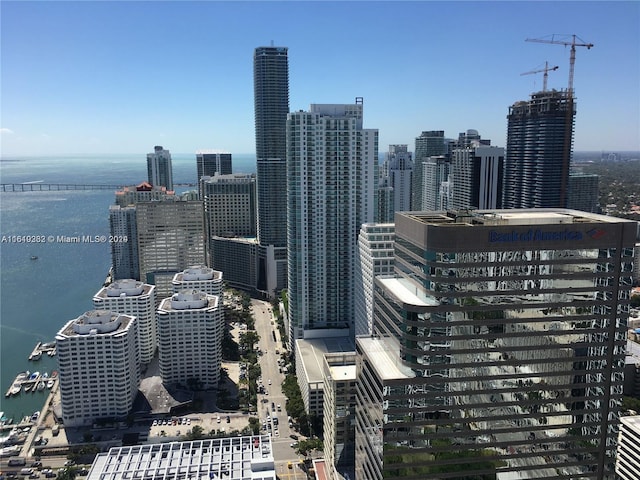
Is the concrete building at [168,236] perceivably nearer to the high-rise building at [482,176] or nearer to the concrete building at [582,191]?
the high-rise building at [482,176]

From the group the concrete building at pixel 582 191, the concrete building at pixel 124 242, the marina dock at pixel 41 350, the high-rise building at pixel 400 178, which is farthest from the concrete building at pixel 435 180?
the marina dock at pixel 41 350

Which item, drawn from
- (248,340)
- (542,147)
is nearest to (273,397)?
(248,340)

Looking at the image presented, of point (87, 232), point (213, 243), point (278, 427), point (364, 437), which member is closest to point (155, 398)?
point (278, 427)

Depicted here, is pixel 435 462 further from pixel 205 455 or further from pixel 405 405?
pixel 205 455

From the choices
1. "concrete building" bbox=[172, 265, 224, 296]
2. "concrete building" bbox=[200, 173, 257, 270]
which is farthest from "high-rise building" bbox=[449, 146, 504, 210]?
"concrete building" bbox=[200, 173, 257, 270]

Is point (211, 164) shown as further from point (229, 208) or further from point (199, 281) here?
point (199, 281)

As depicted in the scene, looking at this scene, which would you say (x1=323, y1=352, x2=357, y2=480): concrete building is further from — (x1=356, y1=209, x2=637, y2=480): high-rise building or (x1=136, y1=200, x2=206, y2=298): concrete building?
(x1=136, y1=200, x2=206, y2=298): concrete building
